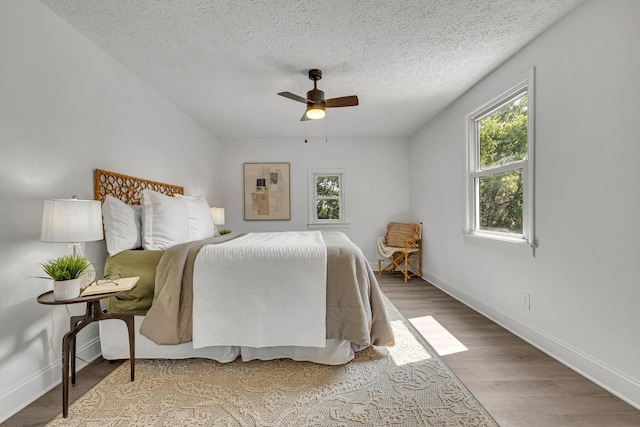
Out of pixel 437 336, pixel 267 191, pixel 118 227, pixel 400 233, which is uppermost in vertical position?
pixel 267 191

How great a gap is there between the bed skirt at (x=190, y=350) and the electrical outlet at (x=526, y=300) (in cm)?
144

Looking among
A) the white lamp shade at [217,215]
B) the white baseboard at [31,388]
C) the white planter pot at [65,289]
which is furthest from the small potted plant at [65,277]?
the white lamp shade at [217,215]

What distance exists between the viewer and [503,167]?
9.18ft

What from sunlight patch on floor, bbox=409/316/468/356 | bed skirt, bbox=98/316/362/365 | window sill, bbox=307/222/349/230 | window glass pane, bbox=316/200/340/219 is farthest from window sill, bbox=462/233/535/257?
window glass pane, bbox=316/200/340/219

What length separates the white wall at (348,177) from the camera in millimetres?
5391

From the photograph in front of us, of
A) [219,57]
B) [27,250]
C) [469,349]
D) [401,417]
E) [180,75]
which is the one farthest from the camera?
[180,75]

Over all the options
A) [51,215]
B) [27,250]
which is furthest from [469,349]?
[27,250]

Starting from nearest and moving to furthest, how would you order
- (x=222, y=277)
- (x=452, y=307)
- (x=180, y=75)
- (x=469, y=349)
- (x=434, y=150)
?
(x=222, y=277) → (x=469, y=349) → (x=180, y=75) → (x=452, y=307) → (x=434, y=150)

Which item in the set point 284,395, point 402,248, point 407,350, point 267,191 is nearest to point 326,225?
point 267,191

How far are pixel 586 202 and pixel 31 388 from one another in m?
3.50

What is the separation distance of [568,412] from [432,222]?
3068 millimetres

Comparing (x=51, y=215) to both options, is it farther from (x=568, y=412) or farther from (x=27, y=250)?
(x=568, y=412)

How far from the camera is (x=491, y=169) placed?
298cm

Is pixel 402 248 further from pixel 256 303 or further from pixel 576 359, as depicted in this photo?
pixel 256 303
